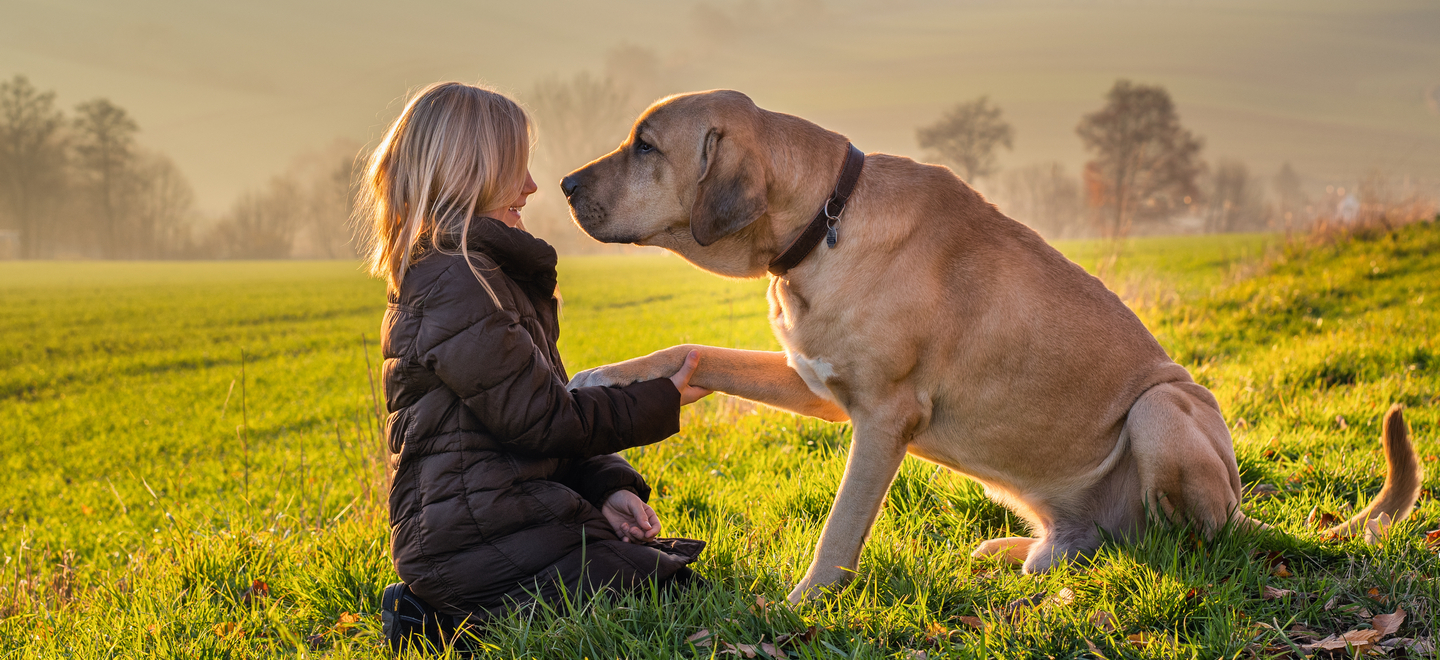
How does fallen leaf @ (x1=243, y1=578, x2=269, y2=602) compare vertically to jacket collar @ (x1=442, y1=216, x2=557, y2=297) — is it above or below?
below

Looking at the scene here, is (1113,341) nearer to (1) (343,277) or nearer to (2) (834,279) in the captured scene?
(2) (834,279)

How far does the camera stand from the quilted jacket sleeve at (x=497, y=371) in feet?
9.00

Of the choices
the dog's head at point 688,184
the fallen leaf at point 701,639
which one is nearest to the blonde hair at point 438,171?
the dog's head at point 688,184

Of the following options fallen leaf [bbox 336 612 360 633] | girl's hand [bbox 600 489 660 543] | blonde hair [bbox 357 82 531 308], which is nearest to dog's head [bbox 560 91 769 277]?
blonde hair [bbox 357 82 531 308]

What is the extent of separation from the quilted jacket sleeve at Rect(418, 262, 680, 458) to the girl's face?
533 millimetres

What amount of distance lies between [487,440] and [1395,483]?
3862 millimetres

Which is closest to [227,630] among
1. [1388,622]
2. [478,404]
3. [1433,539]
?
[478,404]

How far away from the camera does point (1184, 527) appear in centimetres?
330

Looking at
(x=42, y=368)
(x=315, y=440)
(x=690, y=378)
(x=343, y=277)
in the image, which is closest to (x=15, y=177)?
(x=343, y=277)

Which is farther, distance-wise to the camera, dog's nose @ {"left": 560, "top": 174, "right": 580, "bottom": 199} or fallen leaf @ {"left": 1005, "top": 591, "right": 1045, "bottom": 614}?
dog's nose @ {"left": 560, "top": 174, "right": 580, "bottom": 199}

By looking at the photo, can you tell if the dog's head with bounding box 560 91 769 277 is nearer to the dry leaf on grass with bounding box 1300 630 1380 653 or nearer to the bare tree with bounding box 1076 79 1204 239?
the dry leaf on grass with bounding box 1300 630 1380 653

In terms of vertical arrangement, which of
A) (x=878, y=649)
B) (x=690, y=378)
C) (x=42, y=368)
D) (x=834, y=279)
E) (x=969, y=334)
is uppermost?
(x=834, y=279)

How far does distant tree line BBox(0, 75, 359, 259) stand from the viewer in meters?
62.3

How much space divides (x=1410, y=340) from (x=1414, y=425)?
2779 mm
